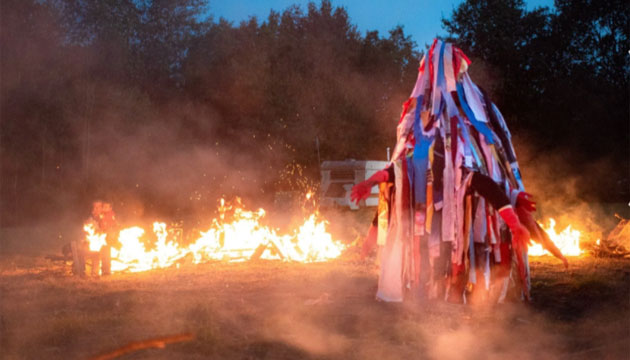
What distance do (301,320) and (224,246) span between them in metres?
5.45

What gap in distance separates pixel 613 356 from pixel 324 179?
20678 mm

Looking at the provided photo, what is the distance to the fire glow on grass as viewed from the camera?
9781mm

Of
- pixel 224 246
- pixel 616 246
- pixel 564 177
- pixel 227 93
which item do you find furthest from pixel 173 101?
pixel 616 246

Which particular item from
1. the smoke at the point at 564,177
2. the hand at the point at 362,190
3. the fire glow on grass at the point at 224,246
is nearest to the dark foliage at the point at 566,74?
the smoke at the point at 564,177

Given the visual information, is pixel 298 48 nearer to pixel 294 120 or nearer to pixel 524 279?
pixel 294 120

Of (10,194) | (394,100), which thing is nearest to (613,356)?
(10,194)

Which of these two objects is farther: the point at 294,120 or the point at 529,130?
the point at 294,120

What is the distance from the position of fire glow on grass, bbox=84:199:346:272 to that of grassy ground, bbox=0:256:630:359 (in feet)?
4.83

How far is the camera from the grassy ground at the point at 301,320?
464cm

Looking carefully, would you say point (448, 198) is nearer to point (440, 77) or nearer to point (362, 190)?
point (362, 190)

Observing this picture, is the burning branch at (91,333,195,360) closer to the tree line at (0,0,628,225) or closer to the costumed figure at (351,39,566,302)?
the costumed figure at (351,39,566,302)

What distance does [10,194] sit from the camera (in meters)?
21.1

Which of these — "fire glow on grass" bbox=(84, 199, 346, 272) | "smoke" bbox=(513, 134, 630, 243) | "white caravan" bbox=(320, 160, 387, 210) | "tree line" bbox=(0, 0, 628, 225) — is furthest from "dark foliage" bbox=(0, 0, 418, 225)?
"fire glow on grass" bbox=(84, 199, 346, 272)

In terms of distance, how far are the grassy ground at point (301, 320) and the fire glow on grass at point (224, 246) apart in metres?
1.47
